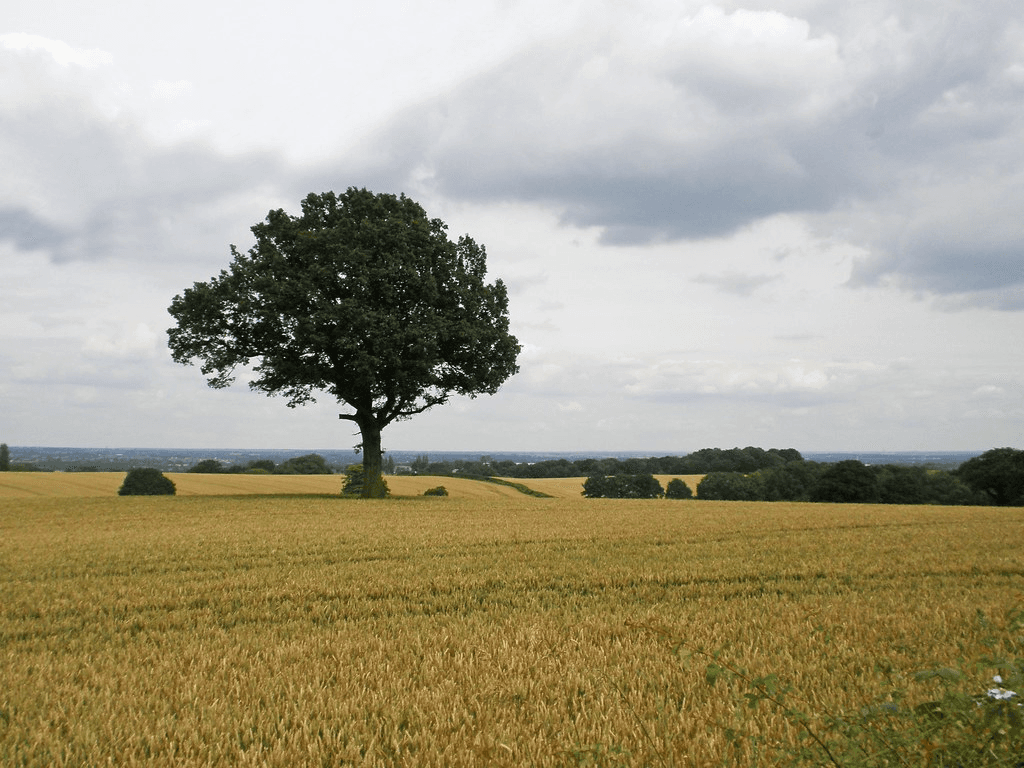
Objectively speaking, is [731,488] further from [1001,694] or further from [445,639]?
[1001,694]

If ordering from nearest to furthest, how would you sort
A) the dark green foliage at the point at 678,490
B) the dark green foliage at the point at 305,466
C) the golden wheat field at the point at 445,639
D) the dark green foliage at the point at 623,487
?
the golden wheat field at the point at 445,639 → the dark green foliage at the point at 623,487 → the dark green foliage at the point at 678,490 → the dark green foliage at the point at 305,466

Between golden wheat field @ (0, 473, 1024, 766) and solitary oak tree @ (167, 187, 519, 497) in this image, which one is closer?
golden wheat field @ (0, 473, 1024, 766)

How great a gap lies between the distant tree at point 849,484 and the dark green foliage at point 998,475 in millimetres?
9646

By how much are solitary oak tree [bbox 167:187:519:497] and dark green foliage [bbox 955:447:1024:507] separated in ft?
177

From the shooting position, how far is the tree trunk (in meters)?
33.2

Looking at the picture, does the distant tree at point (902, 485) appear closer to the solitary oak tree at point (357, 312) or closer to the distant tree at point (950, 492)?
the distant tree at point (950, 492)

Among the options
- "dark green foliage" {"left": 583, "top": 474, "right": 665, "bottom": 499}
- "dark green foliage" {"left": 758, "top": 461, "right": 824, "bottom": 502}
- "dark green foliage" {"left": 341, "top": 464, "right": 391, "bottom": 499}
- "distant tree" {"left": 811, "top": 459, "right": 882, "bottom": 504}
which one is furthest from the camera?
"dark green foliage" {"left": 583, "top": 474, "right": 665, "bottom": 499}

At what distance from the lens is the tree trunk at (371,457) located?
33.2m

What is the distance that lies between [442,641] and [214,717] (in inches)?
95.9

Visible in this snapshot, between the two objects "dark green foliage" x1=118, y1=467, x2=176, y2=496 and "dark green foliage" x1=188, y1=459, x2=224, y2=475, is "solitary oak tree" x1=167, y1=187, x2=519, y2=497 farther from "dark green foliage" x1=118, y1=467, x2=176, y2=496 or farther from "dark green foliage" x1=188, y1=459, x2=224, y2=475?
"dark green foliage" x1=188, y1=459, x2=224, y2=475

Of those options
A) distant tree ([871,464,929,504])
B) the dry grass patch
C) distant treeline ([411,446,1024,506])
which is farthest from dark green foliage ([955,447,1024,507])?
the dry grass patch

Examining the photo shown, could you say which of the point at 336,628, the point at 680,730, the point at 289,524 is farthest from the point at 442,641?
the point at 289,524

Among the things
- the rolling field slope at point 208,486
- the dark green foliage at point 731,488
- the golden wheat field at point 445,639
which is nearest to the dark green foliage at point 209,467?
the rolling field slope at point 208,486

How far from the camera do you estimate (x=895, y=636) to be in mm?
6918
